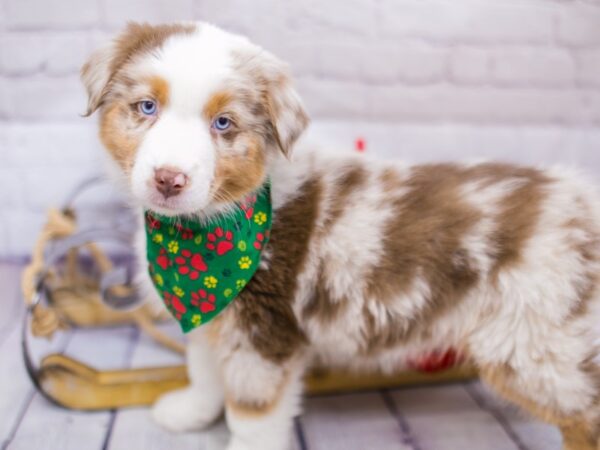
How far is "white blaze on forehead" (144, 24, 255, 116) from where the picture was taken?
4.98 ft

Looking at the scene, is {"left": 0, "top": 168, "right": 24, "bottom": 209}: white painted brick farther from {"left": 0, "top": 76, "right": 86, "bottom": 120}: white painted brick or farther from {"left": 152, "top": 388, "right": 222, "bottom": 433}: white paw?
{"left": 152, "top": 388, "right": 222, "bottom": 433}: white paw

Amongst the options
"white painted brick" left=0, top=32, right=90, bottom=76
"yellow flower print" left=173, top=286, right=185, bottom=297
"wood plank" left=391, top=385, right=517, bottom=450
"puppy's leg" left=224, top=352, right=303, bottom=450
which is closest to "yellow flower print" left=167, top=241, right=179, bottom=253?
"yellow flower print" left=173, top=286, right=185, bottom=297

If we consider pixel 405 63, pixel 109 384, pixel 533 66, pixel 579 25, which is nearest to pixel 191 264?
pixel 109 384

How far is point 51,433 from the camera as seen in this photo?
2023 mm

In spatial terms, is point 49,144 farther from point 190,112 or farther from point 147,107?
point 190,112

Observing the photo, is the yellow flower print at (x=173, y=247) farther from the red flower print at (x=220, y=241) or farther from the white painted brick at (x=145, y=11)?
the white painted brick at (x=145, y=11)

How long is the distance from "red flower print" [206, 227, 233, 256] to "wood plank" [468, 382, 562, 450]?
3.30ft

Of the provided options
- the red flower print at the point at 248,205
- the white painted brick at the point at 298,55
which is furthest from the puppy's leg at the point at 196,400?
the white painted brick at the point at 298,55

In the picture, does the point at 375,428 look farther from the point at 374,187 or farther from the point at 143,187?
the point at 143,187

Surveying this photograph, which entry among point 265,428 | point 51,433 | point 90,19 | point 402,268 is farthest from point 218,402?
point 90,19

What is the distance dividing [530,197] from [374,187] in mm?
458

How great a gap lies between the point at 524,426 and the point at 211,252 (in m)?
1.31

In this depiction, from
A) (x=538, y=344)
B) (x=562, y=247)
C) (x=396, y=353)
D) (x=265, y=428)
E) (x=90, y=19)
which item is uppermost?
(x=90, y=19)

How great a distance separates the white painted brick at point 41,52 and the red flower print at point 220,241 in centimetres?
124
